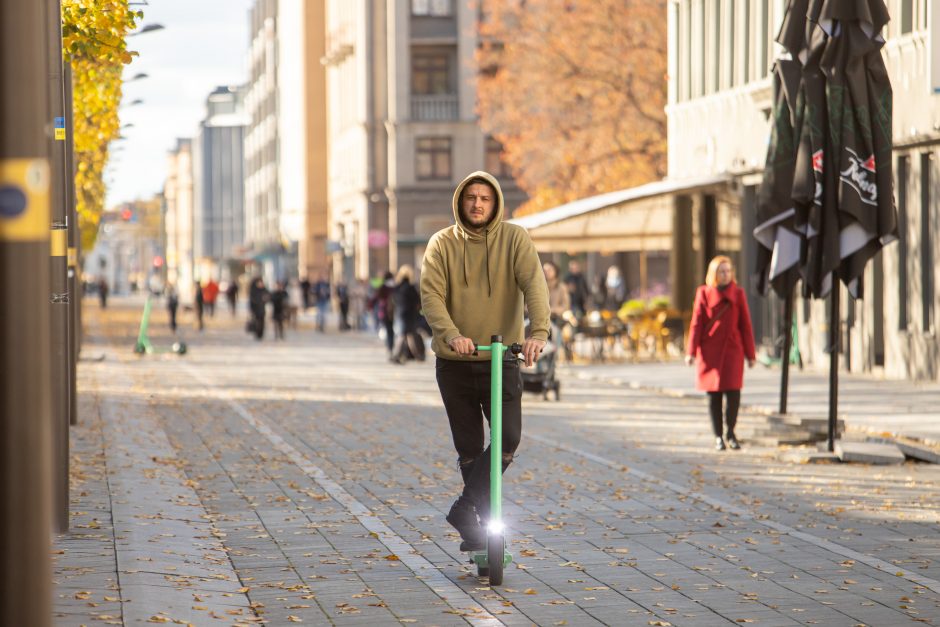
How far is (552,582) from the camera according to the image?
8.52 meters

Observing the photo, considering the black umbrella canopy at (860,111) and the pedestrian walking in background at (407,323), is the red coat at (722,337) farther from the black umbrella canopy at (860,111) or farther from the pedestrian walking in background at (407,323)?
the pedestrian walking in background at (407,323)

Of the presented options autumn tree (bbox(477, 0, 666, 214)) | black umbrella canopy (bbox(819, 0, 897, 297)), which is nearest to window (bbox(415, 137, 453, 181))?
autumn tree (bbox(477, 0, 666, 214))

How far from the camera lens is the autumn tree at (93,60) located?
530 inches

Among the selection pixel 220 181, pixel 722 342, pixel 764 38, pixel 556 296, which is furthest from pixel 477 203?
pixel 220 181

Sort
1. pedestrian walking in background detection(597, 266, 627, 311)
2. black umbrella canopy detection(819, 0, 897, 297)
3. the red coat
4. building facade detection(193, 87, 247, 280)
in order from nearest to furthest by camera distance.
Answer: black umbrella canopy detection(819, 0, 897, 297), the red coat, pedestrian walking in background detection(597, 266, 627, 311), building facade detection(193, 87, 247, 280)

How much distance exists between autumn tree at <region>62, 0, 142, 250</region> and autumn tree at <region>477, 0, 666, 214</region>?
12.1 metres

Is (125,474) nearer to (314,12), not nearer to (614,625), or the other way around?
(614,625)

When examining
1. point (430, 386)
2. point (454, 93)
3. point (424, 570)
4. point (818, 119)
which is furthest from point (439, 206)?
point (424, 570)

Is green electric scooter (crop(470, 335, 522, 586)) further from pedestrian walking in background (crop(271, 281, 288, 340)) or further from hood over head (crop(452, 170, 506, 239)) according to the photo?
pedestrian walking in background (crop(271, 281, 288, 340))

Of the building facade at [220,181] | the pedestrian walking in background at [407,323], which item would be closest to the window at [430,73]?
the pedestrian walking in background at [407,323]

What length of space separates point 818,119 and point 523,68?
3503 cm

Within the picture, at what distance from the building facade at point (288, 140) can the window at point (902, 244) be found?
65.5 meters

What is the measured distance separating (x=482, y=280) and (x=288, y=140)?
3695 inches

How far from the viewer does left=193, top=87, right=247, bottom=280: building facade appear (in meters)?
163
